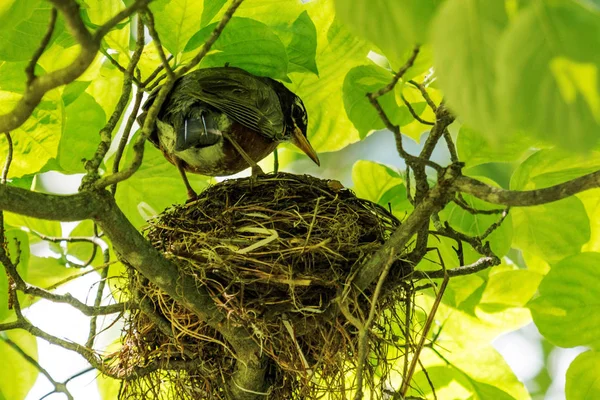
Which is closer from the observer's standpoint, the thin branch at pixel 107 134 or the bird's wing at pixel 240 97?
the thin branch at pixel 107 134

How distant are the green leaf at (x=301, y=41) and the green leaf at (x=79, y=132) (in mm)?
734

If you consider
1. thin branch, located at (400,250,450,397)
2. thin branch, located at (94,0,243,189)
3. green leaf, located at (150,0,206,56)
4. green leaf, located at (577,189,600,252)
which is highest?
green leaf, located at (150,0,206,56)

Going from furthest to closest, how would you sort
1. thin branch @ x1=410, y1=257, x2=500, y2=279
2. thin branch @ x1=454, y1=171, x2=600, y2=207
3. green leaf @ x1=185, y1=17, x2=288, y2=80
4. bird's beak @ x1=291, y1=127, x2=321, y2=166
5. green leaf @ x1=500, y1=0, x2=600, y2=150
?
1. bird's beak @ x1=291, y1=127, x2=321, y2=166
2. green leaf @ x1=185, y1=17, x2=288, y2=80
3. thin branch @ x1=410, y1=257, x2=500, y2=279
4. thin branch @ x1=454, y1=171, x2=600, y2=207
5. green leaf @ x1=500, y1=0, x2=600, y2=150

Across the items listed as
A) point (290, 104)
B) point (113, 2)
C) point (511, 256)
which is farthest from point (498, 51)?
point (511, 256)

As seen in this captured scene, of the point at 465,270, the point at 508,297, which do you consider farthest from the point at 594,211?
the point at 465,270

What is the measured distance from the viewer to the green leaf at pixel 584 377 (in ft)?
7.02

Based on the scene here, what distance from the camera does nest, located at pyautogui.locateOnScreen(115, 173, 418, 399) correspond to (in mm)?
1950

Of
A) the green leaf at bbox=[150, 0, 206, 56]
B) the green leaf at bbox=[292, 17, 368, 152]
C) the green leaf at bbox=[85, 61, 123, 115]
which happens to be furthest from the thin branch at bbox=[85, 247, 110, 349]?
the green leaf at bbox=[292, 17, 368, 152]

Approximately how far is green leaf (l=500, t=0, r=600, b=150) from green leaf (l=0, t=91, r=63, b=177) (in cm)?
179

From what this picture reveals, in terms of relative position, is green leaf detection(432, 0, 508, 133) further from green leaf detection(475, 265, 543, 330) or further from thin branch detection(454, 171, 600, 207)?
green leaf detection(475, 265, 543, 330)

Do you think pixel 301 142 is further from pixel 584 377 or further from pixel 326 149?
pixel 584 377

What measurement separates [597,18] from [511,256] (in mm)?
3249

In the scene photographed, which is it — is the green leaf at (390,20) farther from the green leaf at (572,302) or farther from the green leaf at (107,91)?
the green leaf at (107,91)

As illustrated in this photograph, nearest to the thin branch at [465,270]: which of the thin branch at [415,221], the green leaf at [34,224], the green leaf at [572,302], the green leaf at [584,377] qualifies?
the thin branch at [415,221]
